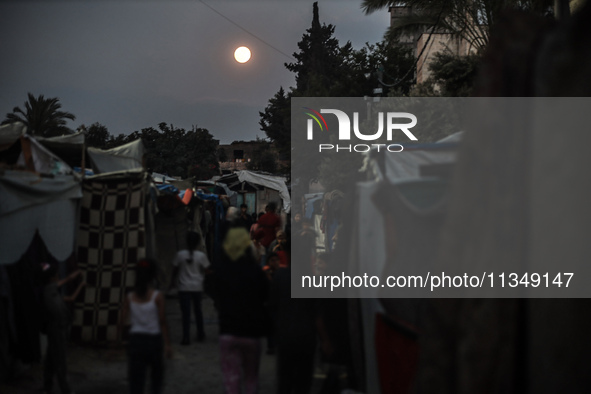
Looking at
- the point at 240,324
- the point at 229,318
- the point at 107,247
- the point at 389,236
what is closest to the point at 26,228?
the point at 107,247

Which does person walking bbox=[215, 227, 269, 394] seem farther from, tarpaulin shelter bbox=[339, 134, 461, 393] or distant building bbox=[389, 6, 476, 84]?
distant building bbox=[389, 6, 476, 84]

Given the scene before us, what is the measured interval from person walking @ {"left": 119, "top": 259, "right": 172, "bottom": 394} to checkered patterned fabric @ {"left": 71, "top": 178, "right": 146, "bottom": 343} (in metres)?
3.43

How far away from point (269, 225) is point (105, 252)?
135 inches

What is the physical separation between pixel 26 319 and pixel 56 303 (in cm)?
99

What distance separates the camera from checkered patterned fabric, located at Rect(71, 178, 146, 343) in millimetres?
8367

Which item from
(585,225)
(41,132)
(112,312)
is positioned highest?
(41,132)

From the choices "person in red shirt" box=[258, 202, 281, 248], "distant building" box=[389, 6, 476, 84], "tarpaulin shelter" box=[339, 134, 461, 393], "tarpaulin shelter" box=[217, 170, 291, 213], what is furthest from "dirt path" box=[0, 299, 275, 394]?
"tarpaulin shelter" box=[217, 170, 291, 213]

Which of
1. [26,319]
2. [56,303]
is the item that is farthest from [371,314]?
[26,319]

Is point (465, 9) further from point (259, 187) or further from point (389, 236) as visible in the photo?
point (389, 236)

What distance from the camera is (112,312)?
8.41 meters

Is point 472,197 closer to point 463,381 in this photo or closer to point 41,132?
point 463,381

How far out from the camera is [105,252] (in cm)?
847

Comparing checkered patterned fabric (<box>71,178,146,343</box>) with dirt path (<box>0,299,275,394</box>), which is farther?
checkered patterned fabric (<box>71,178,146,343</box>)

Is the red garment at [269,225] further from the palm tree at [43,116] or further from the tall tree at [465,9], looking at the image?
the palm tree at [43,116]
